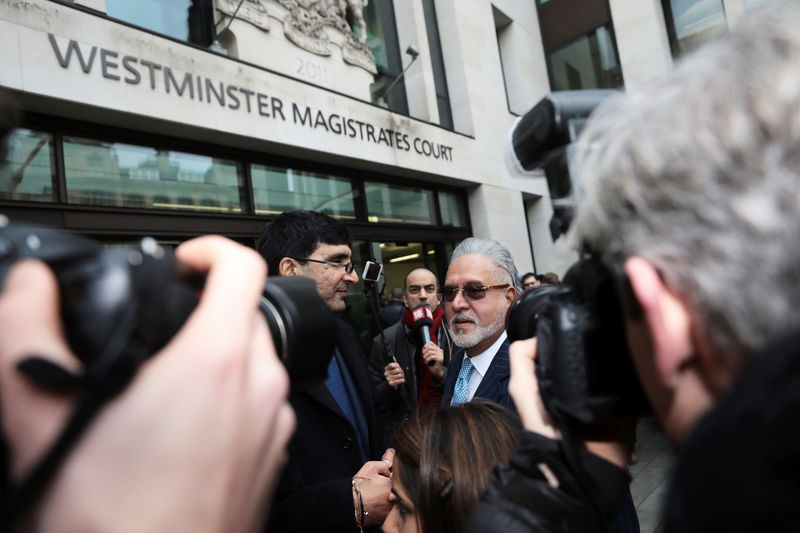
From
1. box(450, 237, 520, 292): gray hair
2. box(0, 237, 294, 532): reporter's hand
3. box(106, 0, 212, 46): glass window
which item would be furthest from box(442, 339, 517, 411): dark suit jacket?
box(106, 0, 212, 46): glass window

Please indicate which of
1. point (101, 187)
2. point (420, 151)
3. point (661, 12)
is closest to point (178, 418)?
point (101, 187)

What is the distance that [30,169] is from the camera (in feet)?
12.9

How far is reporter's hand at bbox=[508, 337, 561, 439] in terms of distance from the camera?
0.92m

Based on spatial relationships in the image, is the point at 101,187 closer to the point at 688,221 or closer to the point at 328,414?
the point at 328,414

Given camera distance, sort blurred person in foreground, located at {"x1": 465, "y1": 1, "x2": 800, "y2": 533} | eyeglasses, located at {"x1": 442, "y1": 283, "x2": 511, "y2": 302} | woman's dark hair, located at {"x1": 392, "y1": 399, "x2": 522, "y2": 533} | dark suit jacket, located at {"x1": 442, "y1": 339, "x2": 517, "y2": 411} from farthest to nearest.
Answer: eyeglasses, located at {"x1": 442, "y1": 283, "x2": 511, "y2": 302}, dark suit jacket, located at {"x1": 442, "y1": 339, "x2": 517, "y2": 411}, woman's dark hair, located at {"x1": 392, "y1": 399, "x2": 522, "y2": 533}, blurred person in foreground, located at {"x1": 465, "y1": 1, "x2": 800, "y2": 533}

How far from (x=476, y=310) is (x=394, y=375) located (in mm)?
1502

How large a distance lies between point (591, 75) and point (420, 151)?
227 inches

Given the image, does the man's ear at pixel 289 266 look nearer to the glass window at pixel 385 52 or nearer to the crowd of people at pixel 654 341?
the crowd of people at pixel 654 341

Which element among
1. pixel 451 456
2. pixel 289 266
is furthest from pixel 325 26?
pixel 451 456

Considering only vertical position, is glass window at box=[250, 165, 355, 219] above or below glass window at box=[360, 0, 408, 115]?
below

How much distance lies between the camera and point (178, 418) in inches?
18.0

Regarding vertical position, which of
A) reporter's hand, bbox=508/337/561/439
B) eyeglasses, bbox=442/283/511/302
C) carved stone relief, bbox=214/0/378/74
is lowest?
reporter's hand, bbox=508/337/561/439

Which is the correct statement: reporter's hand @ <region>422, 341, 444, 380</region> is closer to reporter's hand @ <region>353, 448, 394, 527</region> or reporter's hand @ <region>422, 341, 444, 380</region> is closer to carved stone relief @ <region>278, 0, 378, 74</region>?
reporter's hand @ <region>353, 448, 394, 527</region>

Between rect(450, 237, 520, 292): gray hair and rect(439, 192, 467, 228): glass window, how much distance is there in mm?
5729
